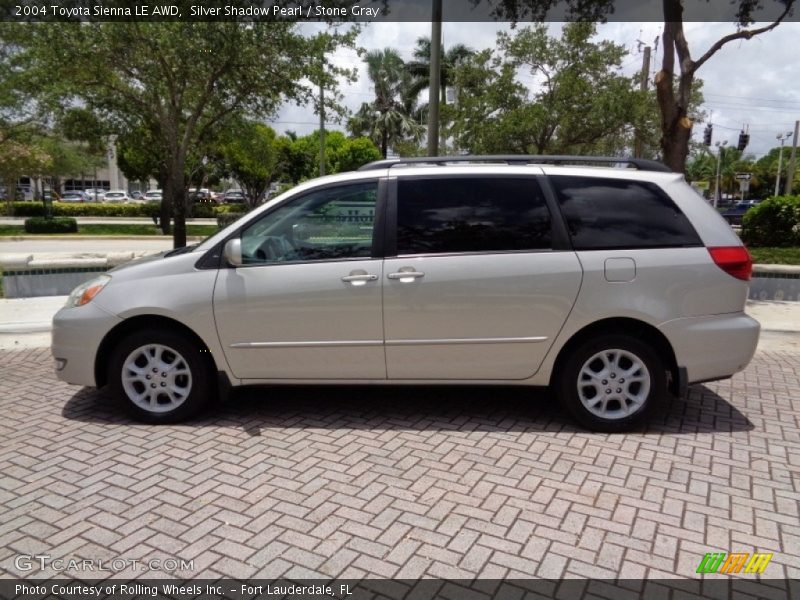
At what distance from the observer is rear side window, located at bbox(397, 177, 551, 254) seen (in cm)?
419

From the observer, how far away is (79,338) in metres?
4.32

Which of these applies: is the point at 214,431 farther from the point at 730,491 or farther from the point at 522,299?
the point at 730,491

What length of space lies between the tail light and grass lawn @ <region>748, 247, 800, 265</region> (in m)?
7.57

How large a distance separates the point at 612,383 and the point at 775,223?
35.5 ft

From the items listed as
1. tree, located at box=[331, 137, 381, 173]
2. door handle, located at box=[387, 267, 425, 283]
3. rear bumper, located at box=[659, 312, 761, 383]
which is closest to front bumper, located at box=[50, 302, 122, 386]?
door handle, located at box=[387, 267, 425, 283]

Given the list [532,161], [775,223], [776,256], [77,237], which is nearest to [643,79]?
[775,223]

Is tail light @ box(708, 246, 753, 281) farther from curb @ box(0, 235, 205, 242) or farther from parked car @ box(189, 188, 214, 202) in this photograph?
parked car @ box(189, 188, 214, 202)

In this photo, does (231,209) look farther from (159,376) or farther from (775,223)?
(159,376)

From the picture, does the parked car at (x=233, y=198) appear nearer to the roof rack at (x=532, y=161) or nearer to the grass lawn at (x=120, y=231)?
the grass lawn at (x=120, y=231)

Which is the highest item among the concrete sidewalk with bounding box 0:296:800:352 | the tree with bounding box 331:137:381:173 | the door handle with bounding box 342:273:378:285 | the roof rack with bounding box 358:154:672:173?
the tree with bounding box 331:137:381:173

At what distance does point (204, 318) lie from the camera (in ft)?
13.9

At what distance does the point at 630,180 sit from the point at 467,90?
50.9 ft

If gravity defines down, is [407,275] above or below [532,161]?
below

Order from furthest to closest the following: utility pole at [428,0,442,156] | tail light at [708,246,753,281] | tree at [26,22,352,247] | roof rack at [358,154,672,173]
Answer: tree at [26,22,352,247] < utility pole at [428,0,442,156] < roof rack at [358,154,672,173] < tail light at [708,246,753,281]
